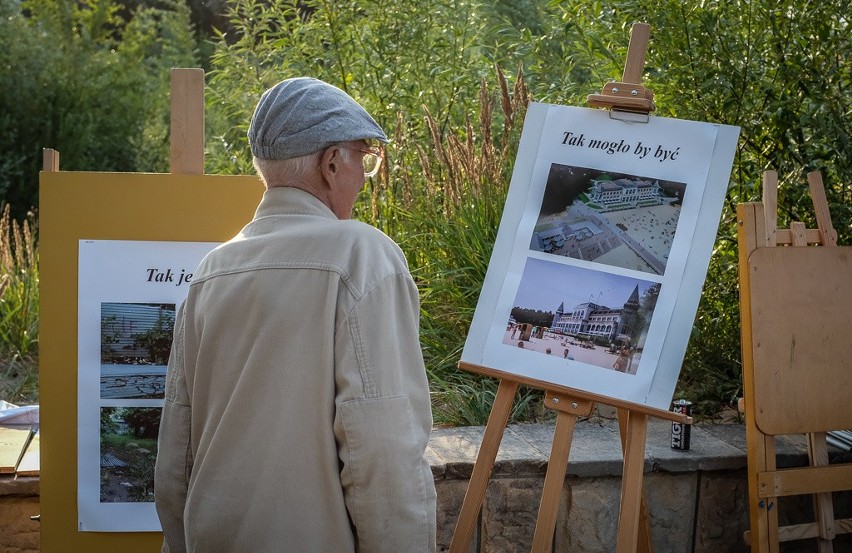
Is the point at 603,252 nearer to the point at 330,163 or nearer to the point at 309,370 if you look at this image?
the point at 330,163

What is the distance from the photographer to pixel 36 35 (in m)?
9.38

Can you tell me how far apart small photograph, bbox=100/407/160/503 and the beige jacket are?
785mm

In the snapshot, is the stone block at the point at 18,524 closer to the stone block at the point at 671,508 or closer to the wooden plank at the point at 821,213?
the stone block at the point at 671,508

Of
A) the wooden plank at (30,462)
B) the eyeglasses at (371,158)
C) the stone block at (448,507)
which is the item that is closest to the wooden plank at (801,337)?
the stone block at (448,507)

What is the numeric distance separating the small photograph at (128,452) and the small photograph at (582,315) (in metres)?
0.93

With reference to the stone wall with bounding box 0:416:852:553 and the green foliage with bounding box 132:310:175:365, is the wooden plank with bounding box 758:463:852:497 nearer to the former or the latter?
the stone wall with bounding box 0:416:852:553

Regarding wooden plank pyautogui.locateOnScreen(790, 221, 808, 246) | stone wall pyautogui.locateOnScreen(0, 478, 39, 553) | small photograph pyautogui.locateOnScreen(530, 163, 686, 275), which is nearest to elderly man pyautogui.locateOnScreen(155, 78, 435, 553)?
small photograph pyautogui.locateOnScreen(530, 163, 686, 275)

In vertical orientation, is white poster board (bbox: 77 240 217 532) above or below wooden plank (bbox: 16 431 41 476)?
above

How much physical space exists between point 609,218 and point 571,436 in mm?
572

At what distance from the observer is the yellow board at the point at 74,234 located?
2.37 m

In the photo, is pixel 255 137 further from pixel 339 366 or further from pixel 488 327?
pixel 488 327

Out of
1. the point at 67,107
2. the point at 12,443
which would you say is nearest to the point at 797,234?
the point at 12,443

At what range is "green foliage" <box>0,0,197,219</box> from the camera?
8852mm

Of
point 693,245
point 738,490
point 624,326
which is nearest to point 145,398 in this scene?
point 624,326
